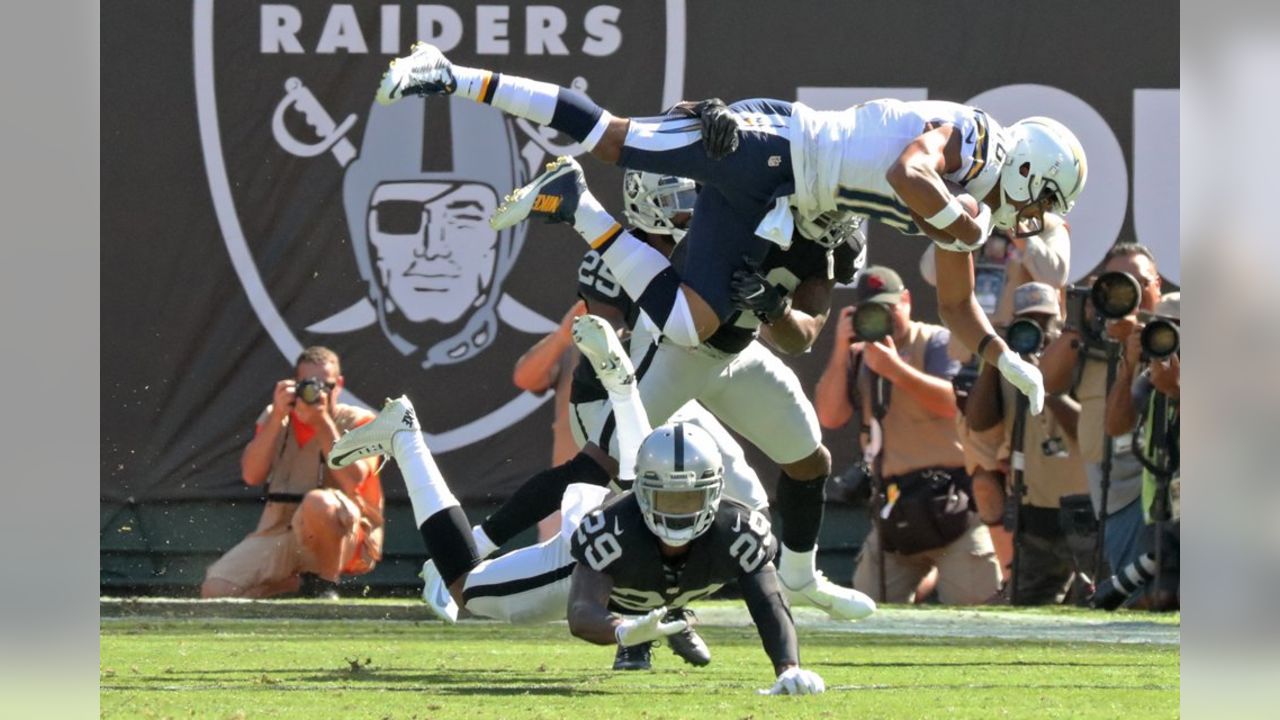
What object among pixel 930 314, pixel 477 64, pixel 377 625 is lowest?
pixel 377 625

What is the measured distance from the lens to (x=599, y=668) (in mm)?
5453

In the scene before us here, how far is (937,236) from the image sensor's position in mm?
4738

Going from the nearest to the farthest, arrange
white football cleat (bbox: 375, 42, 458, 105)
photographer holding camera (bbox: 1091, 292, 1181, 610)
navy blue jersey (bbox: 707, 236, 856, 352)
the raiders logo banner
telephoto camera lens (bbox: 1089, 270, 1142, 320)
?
white football cleat (bbox: 375, 42, 458, 105) → navy blue jersey (bbox: 707, 236, 856, 352) → telephoto camera lens (bbox: 1089, 270, 1142, 320) → photographer holding camera (bbox: 1091, 292, 1181, 610) → the raiders logo banner

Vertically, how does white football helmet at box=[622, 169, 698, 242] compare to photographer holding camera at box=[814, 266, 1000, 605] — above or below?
above

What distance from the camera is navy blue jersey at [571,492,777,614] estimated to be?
4.61 meters

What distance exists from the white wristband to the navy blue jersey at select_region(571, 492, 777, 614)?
2.85ft

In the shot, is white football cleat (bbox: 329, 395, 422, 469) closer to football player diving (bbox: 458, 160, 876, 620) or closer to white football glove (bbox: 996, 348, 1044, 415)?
football player diving (bbox: 458, 160, 876, 620)

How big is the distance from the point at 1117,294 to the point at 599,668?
2.59m

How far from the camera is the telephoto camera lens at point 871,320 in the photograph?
7.19 m

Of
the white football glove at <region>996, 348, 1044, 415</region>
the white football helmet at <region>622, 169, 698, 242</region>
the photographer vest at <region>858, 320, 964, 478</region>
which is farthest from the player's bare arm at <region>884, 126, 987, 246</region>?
the photographer vest at <region>858, 320, 964, 478</region>

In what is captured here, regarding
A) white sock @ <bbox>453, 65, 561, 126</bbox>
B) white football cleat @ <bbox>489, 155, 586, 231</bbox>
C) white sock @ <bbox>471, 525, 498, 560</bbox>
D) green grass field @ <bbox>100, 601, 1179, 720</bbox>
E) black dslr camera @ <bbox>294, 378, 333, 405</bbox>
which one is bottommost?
green grass field @ <bbox>100, 601, 1179, 720</bbox>
